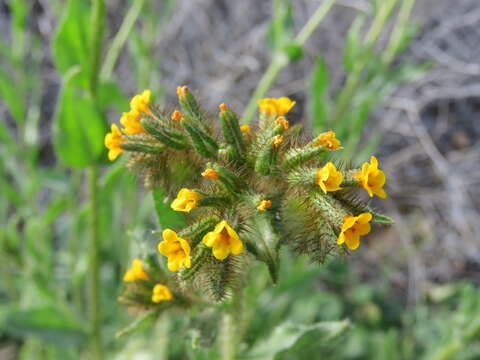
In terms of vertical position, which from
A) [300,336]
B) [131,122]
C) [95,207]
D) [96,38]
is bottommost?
[300,336]

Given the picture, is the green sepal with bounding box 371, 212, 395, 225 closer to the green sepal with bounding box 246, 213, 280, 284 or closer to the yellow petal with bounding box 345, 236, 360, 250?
the yellow petal with bounding box 345, 236, 360, 250

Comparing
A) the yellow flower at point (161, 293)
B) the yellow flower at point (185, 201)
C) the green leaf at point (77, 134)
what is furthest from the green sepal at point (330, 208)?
the green leaf at point (77, 134)

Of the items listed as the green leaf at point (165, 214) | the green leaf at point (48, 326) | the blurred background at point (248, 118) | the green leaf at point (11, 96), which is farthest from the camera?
the green leaf at point (11, 96)

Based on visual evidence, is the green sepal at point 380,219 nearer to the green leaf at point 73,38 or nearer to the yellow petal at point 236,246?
the yellow petal at point 236,246

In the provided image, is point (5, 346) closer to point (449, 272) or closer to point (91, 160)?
point (91, 160)

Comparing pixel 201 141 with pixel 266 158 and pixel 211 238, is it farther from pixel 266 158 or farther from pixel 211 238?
pixel 211 238

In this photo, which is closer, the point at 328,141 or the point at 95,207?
the point at 328,141

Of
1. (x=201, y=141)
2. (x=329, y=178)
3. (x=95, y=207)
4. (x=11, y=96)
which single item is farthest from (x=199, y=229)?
(x=11, y=96)
